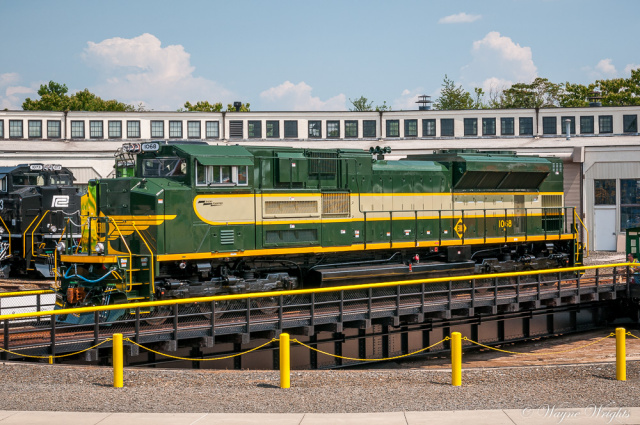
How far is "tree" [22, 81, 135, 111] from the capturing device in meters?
68.4

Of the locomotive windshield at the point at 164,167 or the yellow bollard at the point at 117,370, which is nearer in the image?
the yellow bollard at the point at 117,370

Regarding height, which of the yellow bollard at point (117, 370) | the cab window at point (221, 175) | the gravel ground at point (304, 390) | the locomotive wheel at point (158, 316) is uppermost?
the cab window at point (221, 175)

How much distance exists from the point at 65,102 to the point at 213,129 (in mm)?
37006

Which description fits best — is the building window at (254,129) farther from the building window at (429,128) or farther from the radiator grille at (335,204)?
the radiator grille at (335,204)

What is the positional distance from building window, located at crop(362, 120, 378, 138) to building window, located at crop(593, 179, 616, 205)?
38.3 ft

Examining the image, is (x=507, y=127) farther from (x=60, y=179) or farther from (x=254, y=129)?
(x=60, y=179)

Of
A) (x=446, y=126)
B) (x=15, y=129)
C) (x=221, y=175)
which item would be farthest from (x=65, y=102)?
(x=221, y=175)

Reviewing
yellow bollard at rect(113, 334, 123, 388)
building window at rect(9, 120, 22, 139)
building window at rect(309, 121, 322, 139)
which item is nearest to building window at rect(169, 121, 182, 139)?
building window at rect(309, 121, 322, 139)

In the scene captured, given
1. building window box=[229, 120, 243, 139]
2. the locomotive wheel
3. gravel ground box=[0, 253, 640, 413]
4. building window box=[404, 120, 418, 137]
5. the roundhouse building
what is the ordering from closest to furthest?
gravel ground box=[0, 253, 640, 413] < the locomotive wheel < the roundhouse building < building window box=[229, 120, 243, 139] < building window box=[404, 120, 418, 137]

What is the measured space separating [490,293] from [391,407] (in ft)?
32.2

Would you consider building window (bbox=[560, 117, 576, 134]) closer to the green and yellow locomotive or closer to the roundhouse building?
the roundhouse building

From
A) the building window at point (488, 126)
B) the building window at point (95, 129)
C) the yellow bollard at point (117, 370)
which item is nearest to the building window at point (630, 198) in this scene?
the building window at point (488, 126)

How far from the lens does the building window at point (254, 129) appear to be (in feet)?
130

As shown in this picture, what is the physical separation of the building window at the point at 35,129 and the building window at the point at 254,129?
35.3ft
